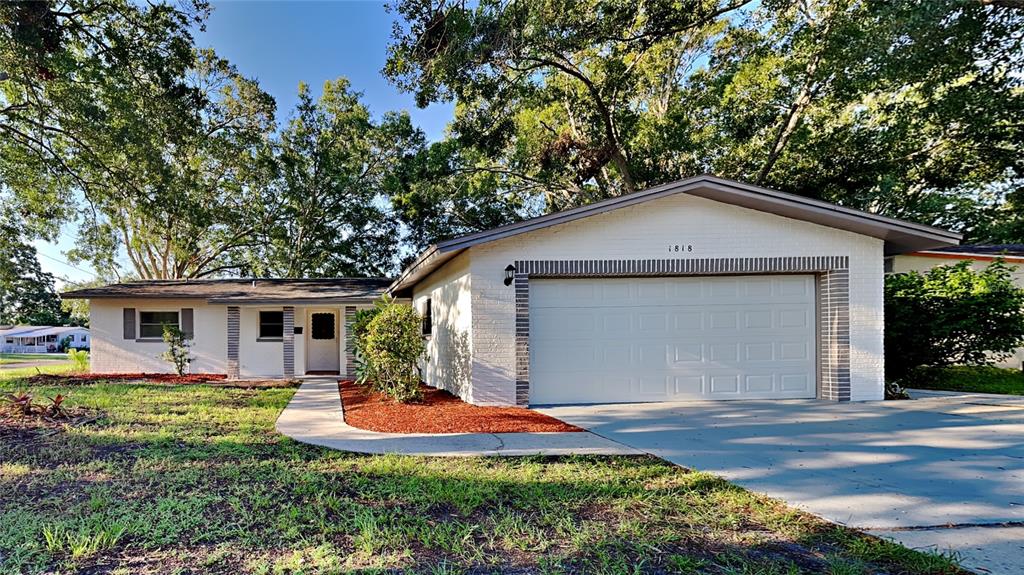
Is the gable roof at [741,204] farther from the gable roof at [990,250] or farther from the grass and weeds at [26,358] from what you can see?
the grass and weeds at [26,358]

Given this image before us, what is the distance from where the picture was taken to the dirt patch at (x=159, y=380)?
11.9m

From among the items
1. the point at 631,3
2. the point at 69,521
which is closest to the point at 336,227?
the point at 631,3

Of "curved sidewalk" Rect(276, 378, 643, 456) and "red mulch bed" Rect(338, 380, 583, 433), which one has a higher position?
"curved sidewalk" Rect(276, 378, 643, 456)

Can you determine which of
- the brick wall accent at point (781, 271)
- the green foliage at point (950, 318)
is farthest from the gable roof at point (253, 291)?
the green foliage at point (950, 318)

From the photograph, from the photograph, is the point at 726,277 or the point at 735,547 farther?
the point at 726,277

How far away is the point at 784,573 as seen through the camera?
9.24 feet

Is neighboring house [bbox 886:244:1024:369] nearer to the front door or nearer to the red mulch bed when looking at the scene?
the red mulch bed

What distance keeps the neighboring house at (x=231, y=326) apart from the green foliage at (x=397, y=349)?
17.3 feet

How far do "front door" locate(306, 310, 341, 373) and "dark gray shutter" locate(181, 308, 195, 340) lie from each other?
3421 mm

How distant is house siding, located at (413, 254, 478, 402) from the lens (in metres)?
8.48

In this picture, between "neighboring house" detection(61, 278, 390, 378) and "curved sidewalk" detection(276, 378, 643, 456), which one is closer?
"curved sidewalk" detection(276, 378, 643, 456)

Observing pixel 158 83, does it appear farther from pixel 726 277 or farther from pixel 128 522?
pixel 726 277

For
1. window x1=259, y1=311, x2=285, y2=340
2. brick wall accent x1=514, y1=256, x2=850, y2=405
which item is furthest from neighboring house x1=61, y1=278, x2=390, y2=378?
brick wall accent x1=514, y1=256, x2=850, y2=405

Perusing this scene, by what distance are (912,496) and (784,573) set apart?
202 cm
